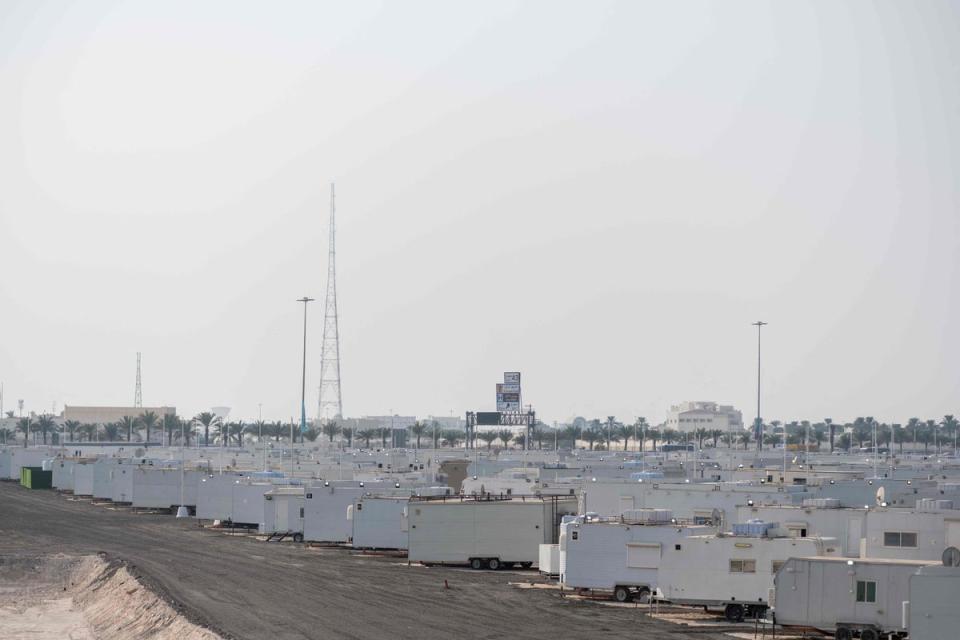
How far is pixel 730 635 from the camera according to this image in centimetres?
4141

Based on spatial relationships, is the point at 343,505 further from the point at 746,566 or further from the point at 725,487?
the point at 746,566

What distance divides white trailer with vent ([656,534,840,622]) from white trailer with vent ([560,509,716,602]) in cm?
157

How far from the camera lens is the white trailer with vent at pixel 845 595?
38781mm

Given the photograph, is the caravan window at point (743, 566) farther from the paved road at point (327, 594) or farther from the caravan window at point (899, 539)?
the caravan window at point (899, 539)

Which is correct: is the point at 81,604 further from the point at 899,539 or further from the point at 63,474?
the point at 63,474

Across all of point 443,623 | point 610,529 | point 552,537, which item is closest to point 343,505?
point 552,537

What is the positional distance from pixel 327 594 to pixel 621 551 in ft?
34.6

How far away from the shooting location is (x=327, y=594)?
162 ft

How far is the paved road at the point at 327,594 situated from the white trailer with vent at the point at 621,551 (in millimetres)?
1559

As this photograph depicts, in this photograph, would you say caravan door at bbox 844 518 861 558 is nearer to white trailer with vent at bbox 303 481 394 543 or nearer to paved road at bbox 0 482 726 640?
paved road at bbox 0 482 726 640

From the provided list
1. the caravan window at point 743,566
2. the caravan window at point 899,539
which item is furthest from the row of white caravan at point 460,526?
the caravan window at point 899,539

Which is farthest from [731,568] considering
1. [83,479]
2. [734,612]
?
[83,479]

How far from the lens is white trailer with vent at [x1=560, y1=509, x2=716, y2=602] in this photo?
49.1 metres

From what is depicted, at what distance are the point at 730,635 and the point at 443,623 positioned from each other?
8579mm
